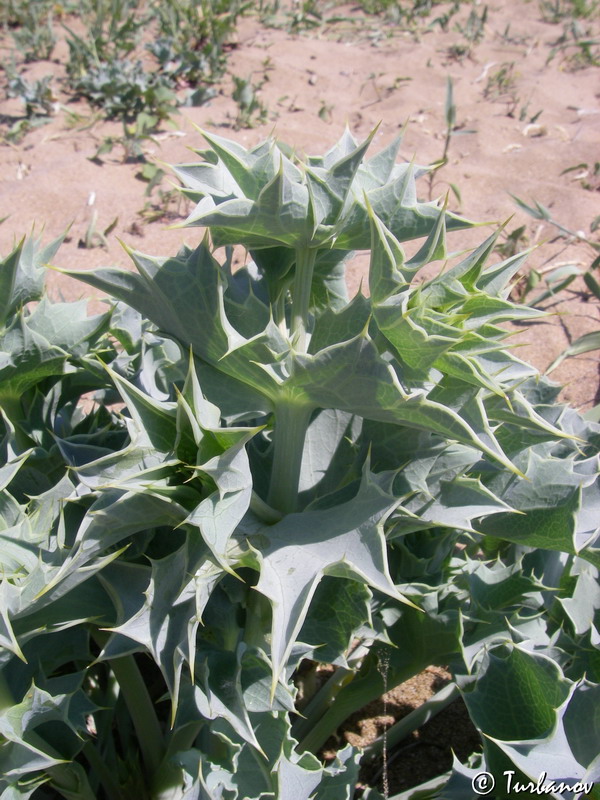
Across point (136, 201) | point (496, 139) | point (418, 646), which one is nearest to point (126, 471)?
point (418, 646)

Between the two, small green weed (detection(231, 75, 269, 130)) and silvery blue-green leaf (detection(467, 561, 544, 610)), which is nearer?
Answer: silvery blue-green leaf (detection(467, 561, 544, 610))

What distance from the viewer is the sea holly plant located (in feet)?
3.24

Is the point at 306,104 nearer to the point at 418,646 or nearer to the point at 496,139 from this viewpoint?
the point at 496,139

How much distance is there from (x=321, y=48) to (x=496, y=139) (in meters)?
1.87

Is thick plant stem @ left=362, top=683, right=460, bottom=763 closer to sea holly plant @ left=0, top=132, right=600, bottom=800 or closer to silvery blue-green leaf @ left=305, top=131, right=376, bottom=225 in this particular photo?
sea holly plant @ left=0, top=132, right=600, bottom=800

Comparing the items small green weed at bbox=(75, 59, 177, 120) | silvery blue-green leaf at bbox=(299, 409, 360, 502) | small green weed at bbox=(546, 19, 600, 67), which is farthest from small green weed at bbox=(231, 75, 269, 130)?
silvery blue-green leaf at bbox=(299, 409, 360, 502)

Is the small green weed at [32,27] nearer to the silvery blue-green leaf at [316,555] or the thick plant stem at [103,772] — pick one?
the thick plant stem at [103,772]

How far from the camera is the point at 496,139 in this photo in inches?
169

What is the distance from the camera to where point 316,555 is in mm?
1016

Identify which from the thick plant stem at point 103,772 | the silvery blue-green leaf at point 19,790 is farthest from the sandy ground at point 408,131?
the silvery blue-green leaf at point 19,790

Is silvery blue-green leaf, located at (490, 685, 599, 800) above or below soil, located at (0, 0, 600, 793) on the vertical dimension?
above

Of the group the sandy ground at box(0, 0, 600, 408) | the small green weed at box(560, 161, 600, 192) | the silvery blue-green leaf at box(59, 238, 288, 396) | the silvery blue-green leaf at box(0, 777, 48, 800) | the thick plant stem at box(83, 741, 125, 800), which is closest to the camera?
the silvery blue-green leaf at box(59, 238, 288, 396)

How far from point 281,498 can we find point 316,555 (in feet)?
0.69

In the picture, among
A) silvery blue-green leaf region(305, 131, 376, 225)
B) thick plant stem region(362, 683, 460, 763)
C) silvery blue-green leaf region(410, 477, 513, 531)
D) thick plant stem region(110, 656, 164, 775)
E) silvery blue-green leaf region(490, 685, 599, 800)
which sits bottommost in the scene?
thick plant stem region(362, 683, 460, 763)
